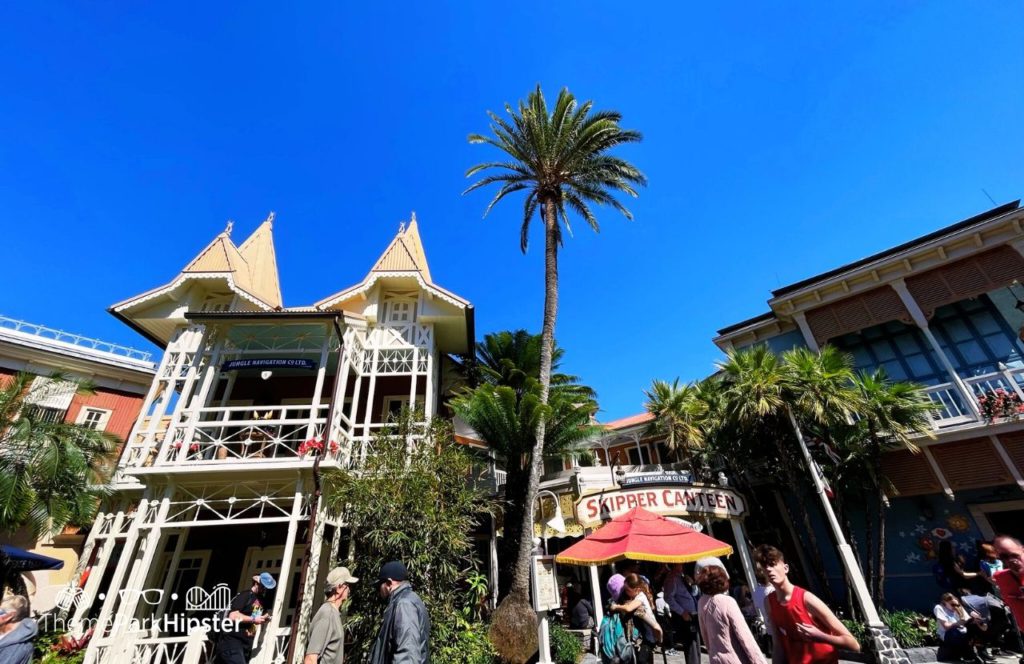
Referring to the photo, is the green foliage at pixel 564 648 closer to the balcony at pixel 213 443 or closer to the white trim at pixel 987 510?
the balcony at pixel 213 443

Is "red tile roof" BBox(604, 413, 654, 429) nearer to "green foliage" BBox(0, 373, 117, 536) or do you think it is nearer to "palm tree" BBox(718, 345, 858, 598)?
"palm tree" BBox(718, 345, 858, 598)

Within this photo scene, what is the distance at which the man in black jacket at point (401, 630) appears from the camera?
359 centimetres

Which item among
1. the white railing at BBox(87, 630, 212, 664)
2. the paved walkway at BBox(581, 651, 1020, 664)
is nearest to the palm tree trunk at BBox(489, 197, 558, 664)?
the paved walkway at BBox(581, 651, 1020, 664)

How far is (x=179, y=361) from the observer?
44.9 ft

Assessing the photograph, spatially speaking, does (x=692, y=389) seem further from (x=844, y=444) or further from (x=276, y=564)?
(x=276, y=564)

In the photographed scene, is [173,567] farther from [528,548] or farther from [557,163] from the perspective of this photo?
[557,163]

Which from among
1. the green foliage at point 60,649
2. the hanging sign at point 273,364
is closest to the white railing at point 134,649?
the green foliage at point 60,649

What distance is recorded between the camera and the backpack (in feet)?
17.8

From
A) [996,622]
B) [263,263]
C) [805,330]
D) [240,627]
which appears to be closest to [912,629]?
[996,622]

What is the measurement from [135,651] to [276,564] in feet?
14.1

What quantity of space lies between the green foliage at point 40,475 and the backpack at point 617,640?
13595 mm

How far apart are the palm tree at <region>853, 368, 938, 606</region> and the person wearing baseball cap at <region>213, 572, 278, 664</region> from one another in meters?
15.8

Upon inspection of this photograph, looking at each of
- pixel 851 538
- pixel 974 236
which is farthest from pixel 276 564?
pixel 974 236

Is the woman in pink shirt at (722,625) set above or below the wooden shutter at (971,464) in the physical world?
below
